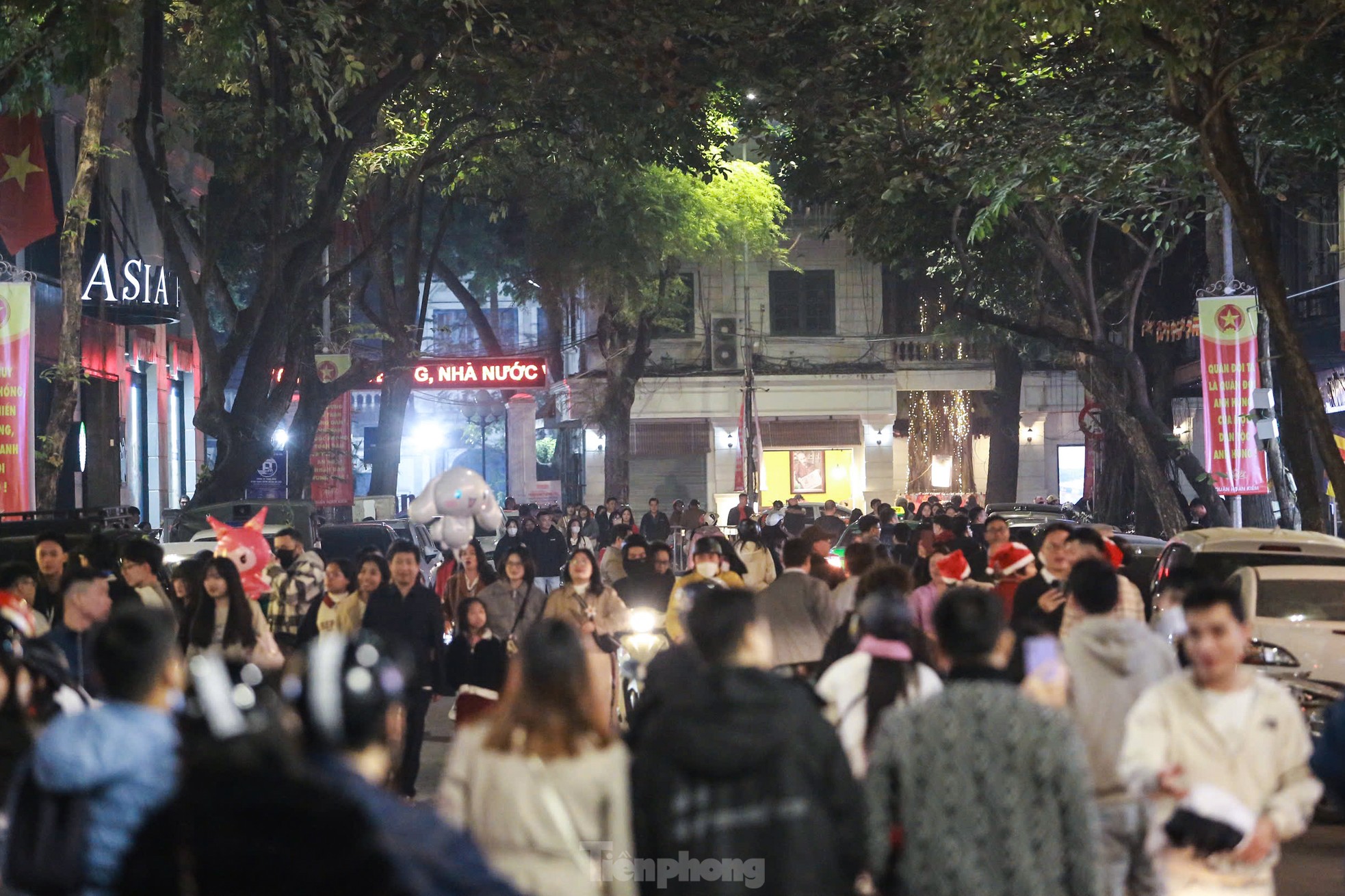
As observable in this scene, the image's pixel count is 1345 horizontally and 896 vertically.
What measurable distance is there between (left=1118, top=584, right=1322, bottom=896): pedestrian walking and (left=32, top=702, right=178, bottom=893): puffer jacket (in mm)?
2972

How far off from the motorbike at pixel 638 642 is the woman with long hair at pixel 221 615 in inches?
102

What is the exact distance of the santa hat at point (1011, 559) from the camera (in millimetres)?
11625

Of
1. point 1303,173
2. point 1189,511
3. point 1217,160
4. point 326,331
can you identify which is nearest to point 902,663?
point 1217,160

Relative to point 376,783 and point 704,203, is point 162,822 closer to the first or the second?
point 376,783

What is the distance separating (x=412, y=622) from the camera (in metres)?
11.1

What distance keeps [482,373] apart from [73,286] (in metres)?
15.4

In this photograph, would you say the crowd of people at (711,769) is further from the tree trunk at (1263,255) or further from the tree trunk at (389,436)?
the tree trunk at (389,436)

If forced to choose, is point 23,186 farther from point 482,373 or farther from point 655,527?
point 482,373

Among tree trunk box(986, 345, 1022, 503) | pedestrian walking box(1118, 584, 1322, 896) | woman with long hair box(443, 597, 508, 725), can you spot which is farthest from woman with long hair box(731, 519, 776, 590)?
tree trunk box(986, 345, 1022, 503)

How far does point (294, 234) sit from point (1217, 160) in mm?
10236

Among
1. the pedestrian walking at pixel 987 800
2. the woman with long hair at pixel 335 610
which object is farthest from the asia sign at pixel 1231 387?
the pedestrian walking at pixel 987 800

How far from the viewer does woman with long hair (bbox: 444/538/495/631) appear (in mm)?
14023

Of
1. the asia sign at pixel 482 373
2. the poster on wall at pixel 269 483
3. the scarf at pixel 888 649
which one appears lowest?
the scarf at pixel 888 649

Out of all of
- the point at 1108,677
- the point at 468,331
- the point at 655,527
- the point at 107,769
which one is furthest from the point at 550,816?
the point at 468,331
